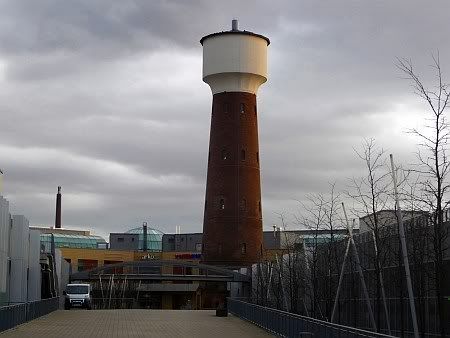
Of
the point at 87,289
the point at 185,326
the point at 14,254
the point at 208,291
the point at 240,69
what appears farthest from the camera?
the point at 208,291

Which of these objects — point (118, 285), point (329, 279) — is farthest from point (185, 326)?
point (118, 285)

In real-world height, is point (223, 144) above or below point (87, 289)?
above

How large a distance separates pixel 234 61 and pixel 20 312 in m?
39.8

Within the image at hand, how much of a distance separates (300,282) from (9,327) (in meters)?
17.6

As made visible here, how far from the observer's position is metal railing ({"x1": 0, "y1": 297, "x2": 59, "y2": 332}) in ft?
105

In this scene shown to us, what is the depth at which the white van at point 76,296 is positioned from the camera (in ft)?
205

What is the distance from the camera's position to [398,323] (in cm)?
3378

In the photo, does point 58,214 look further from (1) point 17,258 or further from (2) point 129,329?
(2) point 129,329

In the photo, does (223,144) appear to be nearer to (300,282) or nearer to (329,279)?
(300,282)

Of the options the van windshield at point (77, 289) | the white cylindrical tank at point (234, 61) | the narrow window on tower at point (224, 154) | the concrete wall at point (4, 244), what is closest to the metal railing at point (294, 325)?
the concrete wall at point (4, 244)

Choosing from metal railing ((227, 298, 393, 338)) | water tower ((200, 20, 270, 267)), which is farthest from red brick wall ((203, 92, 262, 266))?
metal railing ((227, 298, 393, 338))

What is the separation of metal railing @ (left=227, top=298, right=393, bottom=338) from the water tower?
92.0 ft

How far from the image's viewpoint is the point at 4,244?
3919 cm

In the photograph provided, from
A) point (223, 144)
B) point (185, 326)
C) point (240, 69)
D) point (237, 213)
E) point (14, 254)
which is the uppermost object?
point (240, 69)
